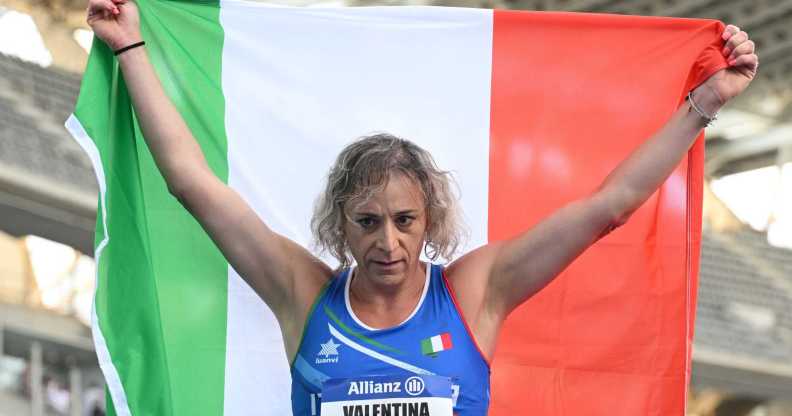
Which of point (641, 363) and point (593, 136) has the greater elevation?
point (593, 136)

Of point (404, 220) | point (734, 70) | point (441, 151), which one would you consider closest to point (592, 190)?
point (441, 151)

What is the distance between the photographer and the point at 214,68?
3.29 metres

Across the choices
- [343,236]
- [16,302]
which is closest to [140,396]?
[343,236]

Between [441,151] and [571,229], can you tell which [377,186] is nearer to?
[571,229]

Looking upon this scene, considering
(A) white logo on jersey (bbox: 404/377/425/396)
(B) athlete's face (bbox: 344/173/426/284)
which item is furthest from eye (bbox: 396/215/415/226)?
(A) white logo on jersey (bbox: 404/377/425/396)

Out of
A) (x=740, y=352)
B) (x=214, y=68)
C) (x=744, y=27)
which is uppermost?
(x=744, y=27)

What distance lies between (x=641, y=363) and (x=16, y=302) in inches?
589

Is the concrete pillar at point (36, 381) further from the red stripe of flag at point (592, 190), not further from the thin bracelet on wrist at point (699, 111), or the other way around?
the thin bracelet on wrist at point (699, 111)

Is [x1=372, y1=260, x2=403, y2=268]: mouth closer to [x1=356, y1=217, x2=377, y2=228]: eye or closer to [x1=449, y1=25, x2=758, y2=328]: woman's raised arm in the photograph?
[x1=356, y1=217, x2=377, y2=228]: eye

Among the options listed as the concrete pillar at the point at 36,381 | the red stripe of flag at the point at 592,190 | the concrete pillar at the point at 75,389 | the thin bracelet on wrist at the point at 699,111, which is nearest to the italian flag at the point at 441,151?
the red stripe of flag at the point at 592,190

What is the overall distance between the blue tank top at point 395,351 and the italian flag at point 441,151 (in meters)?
0.59

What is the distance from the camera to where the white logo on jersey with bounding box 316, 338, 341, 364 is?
93.1 inches

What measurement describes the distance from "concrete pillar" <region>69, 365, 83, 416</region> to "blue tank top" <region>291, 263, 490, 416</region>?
14951 millimetres

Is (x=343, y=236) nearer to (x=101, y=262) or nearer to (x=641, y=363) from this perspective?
(x=101, y=262)
